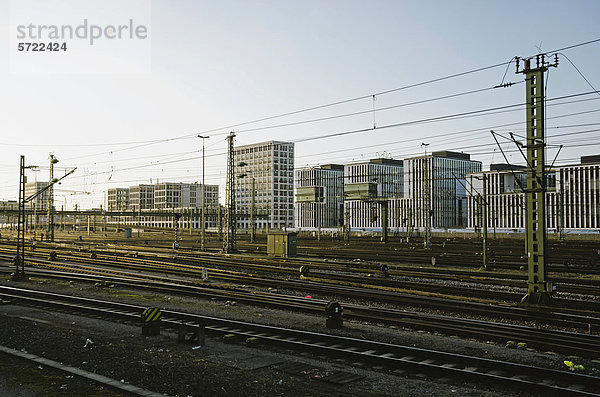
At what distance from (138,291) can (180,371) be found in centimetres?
1436

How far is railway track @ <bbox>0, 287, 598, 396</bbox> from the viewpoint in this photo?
9688mm

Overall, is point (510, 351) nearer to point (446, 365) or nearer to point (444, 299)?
point (446, 365)

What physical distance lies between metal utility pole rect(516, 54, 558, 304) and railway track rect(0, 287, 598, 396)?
9496mm

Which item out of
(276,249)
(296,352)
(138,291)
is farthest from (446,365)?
(276,249)

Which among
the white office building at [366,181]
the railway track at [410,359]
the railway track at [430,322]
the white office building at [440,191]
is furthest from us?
the white office building at [366,181]

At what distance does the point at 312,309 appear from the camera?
699 inches

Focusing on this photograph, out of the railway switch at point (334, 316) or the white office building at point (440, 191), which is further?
the white office building at point (440, 191)

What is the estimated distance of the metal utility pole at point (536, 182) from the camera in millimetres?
18891

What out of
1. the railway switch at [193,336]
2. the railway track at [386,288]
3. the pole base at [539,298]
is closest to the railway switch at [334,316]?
the railway switch at [193,336]

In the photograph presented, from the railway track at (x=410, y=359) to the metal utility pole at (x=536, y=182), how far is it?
9496 millimetres

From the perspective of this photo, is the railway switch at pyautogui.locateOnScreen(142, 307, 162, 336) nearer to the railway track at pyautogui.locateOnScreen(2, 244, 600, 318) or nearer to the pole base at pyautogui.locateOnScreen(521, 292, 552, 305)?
the railway track at pyautogui.locateOnScreen(2, 244, 600, 318)

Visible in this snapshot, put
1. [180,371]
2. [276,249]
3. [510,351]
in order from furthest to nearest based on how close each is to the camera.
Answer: [276,249] < [510,351] < [180,371]

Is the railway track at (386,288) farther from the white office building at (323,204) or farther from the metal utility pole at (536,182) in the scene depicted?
the white office building at (323,204)

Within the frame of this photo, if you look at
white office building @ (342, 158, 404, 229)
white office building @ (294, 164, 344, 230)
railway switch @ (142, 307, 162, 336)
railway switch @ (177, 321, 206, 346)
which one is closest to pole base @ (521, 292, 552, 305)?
railway switch @ (177, 321, 206, 346)
